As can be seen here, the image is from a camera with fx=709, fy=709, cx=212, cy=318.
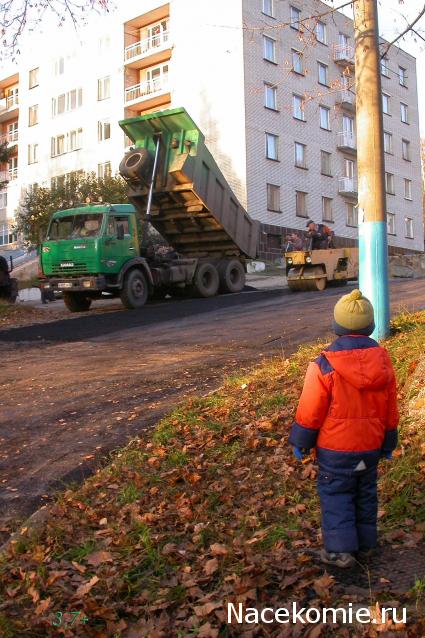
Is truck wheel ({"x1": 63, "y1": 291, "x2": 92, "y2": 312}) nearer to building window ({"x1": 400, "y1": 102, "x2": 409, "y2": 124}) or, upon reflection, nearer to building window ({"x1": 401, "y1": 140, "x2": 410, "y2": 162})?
building window ({"x1": 401, "y1": 140, "x2": 410, "y2": 162})

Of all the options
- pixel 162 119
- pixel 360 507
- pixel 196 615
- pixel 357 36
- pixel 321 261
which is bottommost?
pixel 196 615

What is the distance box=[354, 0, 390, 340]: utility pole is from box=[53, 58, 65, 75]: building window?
41365mm

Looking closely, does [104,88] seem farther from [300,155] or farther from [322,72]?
[322,72]

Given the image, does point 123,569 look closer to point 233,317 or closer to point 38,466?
point 38,466

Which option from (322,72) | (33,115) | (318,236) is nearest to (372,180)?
(318,236)

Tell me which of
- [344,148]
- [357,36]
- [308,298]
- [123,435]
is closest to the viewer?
[123,435]

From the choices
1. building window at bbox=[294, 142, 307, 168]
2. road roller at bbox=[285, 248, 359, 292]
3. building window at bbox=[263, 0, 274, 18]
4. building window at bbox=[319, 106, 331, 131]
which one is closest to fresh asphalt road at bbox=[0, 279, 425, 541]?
road roller at bbox=[285, 248, 359, 292]

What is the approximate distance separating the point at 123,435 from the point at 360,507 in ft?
10.3

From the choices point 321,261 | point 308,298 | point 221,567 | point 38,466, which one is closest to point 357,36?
point 38,466

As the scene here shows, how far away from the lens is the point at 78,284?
1680 centimetres

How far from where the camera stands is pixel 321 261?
19.3 meters

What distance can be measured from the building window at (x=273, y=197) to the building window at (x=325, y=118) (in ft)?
20.1

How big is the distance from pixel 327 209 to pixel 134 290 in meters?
26.1

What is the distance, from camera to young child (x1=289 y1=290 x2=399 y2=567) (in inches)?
149
